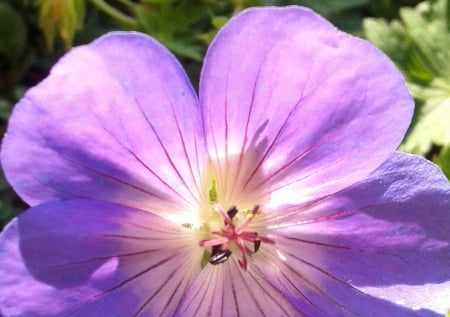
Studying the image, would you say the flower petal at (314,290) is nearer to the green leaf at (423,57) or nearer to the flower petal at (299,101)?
the flower petal at (299,101)

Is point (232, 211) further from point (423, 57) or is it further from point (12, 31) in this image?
point (12, 31)

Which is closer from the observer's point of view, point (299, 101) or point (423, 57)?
point (299, 101)

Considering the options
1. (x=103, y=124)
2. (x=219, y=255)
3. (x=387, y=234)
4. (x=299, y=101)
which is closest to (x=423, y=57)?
(x=387, y=234)

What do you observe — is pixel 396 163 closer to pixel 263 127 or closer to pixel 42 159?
pixel 263 127

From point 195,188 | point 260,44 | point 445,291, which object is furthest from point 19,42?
point 445,291

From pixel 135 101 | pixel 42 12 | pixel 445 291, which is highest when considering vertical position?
pixel 42 12

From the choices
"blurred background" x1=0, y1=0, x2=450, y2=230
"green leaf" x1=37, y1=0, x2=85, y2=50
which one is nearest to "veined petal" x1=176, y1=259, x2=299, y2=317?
"blurred background" x1=0, y1=0, x2=450, y2=230
